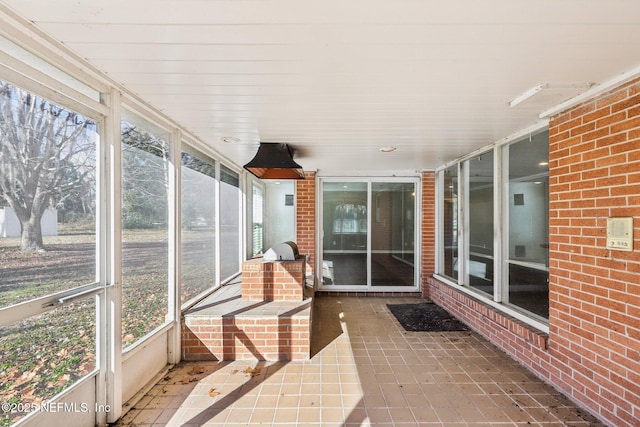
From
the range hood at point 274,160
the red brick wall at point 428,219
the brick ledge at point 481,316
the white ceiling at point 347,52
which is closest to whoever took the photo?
the white ceiling at point 347,52

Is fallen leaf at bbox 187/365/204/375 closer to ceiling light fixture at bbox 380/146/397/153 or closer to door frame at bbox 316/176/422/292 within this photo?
door frame at bbox 316/176/422/292

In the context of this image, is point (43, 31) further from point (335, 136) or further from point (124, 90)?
point (335, 136)

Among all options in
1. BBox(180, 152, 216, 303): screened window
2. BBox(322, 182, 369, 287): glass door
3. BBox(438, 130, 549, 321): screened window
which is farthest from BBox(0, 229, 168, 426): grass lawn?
BBox(438, 130, 549, 321): screened window

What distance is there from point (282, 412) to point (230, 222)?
10.7 ft

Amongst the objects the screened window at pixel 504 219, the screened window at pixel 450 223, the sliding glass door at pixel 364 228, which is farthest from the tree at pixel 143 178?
the screened window at pixel 450 223

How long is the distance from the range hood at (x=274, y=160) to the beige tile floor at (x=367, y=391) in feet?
7.12

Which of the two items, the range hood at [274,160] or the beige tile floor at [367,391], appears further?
the range hood at [274,160]

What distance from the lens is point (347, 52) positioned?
166 cm

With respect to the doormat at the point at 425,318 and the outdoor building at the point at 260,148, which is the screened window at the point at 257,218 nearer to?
the outdoor building at the point at 260,148

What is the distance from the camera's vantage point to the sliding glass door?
5.90 m

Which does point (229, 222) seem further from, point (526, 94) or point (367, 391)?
point (526, 94)

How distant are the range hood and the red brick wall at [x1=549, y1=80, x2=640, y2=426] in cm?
265

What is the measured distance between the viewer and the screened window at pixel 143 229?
2.48 metres

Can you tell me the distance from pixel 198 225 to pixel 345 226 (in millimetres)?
3012
